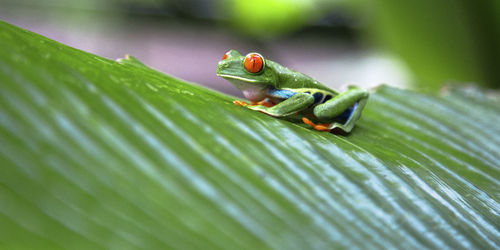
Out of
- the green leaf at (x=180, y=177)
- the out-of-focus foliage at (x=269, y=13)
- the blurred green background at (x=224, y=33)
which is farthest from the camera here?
the blurred green background at (x=224, y=33)

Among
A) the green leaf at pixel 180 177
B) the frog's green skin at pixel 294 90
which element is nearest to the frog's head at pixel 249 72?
the frog's green skin at pixel 294 90

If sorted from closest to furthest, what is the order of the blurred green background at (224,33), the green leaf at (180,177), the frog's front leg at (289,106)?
the green leaf at (180,177) → the frog's front leg at (289,106) → the blurred green background at (224,33)

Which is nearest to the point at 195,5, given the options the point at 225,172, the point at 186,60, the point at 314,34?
the point at 186,60

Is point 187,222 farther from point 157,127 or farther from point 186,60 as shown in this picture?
point 186,60

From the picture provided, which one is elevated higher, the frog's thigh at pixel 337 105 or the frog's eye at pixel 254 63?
the frog's eye at pixel 254 63

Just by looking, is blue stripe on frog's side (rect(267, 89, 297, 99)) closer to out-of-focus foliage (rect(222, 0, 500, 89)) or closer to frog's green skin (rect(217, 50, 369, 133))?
frog's green skin (rect(217, 50, 369, 133))

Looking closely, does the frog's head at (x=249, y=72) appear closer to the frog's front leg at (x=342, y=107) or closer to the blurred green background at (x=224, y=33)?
the frog's front leg at (x=342, y=107)
